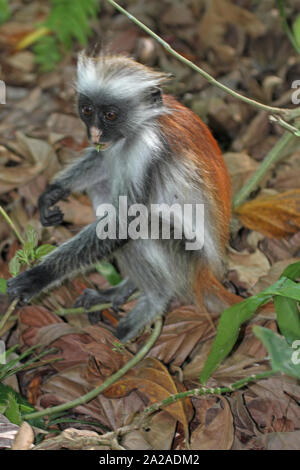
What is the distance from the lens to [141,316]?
12.7 ft

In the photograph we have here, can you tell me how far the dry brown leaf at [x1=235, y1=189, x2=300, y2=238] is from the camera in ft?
13.8

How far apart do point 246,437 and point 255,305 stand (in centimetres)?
78

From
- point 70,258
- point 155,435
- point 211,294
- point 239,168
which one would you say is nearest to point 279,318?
point 155,435

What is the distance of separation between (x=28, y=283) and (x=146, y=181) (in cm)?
91

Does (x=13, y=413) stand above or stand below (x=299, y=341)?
below

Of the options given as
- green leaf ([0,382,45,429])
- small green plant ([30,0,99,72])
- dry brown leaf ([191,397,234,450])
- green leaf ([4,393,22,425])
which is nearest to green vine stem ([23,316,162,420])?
green leaf ([0,382,45,429])

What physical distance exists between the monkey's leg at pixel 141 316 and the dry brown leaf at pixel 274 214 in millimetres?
910

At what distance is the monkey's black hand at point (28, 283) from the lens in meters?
3.49

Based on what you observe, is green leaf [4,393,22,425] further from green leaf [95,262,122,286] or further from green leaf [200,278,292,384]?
green leaf [95,262,122,286]

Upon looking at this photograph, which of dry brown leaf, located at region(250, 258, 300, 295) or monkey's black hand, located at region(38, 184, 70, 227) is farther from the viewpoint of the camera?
monkey's black hand, located at region(38, 184, 70, 227)

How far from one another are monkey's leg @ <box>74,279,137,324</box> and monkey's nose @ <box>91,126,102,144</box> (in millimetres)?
1127

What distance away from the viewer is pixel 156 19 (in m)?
6.85

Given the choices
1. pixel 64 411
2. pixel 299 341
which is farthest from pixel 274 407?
pixel 64 411

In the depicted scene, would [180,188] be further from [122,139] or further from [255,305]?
[255,305]
